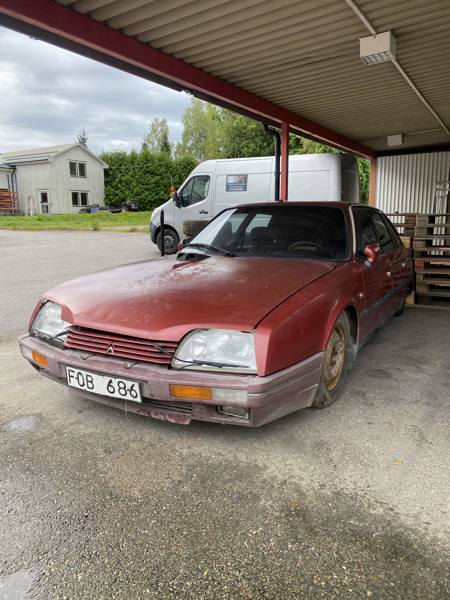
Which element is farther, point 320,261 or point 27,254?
point 27,254

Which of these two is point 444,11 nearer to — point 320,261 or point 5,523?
point 320,261

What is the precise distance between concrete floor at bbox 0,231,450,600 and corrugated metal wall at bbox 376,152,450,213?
11209 millimetres

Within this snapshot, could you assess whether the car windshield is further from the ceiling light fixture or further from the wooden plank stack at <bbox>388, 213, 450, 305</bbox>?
the wooden plank stack at <bbox>388, 213, 450, 305</bbox>

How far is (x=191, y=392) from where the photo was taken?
223 cm

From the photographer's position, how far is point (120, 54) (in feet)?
15.5

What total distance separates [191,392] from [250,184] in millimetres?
9302

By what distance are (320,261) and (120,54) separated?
3165 mm

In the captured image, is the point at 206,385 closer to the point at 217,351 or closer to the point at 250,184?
the point at 217,351

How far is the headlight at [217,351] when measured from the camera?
89.1 inches

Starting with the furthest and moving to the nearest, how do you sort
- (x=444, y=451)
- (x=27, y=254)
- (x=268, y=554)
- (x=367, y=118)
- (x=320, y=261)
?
(x=27, y=254), (x=367, y=118), (x=320, y=261), (x=444, y=451), (x=268, y=554)

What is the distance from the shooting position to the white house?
3375 centimetres

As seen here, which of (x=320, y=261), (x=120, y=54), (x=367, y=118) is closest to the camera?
(x=320, y=261)

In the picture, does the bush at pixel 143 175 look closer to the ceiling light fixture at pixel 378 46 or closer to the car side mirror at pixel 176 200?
the car side mirror at pixel 176 200

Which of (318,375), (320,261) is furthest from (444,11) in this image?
(318,375)
